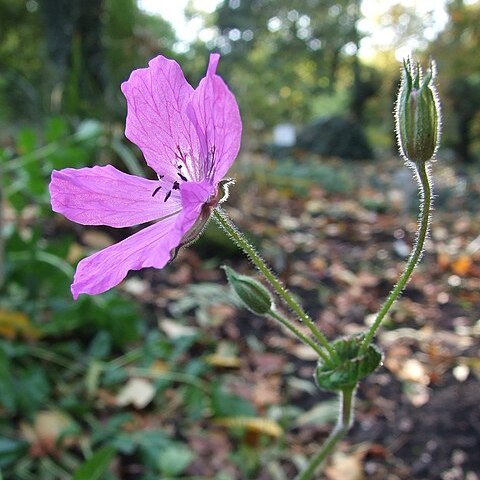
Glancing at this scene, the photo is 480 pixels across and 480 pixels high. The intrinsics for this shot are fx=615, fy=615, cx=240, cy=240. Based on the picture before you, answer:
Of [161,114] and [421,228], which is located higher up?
[161,114]

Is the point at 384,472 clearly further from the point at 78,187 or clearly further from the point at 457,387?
the point at 78,187

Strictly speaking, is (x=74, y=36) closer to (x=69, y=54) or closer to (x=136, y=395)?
(x=69, y=54)

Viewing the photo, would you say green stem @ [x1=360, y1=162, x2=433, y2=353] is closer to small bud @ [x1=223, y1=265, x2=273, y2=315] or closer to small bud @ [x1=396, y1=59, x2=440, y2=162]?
small bud @ [x1=396, y1=59, x2=440, y2=162]

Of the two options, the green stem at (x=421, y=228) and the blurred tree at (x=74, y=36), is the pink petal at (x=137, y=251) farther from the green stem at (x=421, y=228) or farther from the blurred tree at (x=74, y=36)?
the blurred tree at (x=74, y=36)

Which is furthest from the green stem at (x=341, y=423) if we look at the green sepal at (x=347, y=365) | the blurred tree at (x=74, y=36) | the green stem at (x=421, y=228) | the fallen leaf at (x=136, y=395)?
the blurred tree at (x=74, y=36)

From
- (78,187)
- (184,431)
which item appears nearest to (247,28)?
(184,431)

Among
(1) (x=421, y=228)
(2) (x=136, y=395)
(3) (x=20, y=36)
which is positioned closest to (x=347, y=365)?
(1) (x=421, y=228)

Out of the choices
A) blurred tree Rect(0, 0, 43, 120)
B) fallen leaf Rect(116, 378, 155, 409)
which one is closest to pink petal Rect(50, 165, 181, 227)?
fallen leaf Rect(116, 378, 155, 409)
